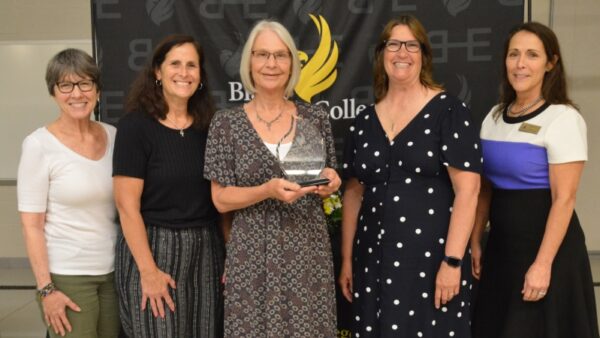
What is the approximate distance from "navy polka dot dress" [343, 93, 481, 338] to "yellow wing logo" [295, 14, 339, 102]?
1175 mm

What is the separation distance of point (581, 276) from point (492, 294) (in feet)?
1.07

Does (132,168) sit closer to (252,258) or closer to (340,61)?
(252,258)

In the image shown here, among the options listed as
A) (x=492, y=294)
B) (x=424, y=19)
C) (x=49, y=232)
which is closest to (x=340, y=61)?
(x=424, y=19)

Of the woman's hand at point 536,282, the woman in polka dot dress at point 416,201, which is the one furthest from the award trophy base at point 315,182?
the woman's hand at point 536,282

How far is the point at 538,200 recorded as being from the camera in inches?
80.0

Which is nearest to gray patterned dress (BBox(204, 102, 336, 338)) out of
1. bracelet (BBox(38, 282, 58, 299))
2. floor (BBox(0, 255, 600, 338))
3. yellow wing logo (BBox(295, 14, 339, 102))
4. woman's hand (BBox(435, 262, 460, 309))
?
woman's hand (BBox(435, 262, 460, 309))

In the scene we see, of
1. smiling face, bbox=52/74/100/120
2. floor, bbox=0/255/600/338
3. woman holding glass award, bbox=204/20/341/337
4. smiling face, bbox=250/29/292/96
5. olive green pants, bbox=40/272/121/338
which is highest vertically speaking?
smiling face, bbox=250/29/292/96

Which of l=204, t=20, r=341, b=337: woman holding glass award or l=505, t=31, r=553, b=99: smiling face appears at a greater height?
l=505, t=31, r=553, b=99: smiling face

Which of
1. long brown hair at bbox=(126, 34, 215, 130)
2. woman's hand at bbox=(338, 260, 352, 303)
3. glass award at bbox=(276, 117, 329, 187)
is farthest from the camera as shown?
woman's hand at bbox=(338, 260, 352, 303)

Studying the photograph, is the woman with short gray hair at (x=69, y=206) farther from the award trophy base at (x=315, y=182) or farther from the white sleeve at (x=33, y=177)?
the award trophy base at (x=315, y=182)

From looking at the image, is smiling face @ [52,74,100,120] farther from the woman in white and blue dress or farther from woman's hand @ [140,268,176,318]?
the woman in white and blue dress

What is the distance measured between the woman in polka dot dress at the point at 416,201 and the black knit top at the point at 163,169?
0.60 metres

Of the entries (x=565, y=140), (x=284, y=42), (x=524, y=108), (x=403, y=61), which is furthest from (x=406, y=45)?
(x=565, y=140)

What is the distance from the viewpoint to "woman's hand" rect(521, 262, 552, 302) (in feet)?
6.51
